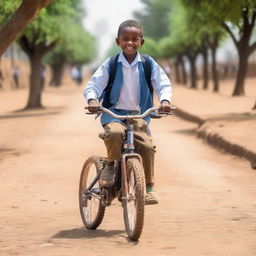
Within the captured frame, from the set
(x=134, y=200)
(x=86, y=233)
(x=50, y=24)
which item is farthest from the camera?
(x=50, y=24)

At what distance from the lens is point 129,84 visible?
6621mm

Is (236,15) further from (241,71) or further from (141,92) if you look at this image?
(141,92)

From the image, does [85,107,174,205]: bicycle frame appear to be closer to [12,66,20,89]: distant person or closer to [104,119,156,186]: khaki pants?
[104,119,156,186]: khaki pants

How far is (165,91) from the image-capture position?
6574 mm

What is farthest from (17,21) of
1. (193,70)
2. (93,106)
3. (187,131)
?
(193,70)

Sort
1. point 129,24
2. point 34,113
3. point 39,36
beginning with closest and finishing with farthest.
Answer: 1. point 129,24
2. point 34,113
3. point 39,36

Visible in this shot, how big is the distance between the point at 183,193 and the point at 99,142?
640 cm

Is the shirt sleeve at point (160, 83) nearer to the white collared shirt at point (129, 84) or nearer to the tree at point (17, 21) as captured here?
the white collared shirt at point (129, 84)

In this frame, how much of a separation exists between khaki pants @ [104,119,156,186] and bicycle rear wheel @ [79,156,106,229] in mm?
407

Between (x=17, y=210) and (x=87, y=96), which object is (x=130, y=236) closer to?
(x=87, y=96)

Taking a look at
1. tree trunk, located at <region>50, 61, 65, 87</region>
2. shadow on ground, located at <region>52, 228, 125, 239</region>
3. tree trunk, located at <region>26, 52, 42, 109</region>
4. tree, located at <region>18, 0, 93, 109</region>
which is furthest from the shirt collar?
tree trunk, located at <region>50, 61, 65, 87</region>

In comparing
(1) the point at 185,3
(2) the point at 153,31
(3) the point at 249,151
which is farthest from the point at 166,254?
(2) the point at 153,31

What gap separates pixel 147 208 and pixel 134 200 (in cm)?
194

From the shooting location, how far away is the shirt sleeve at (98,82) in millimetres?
6598
